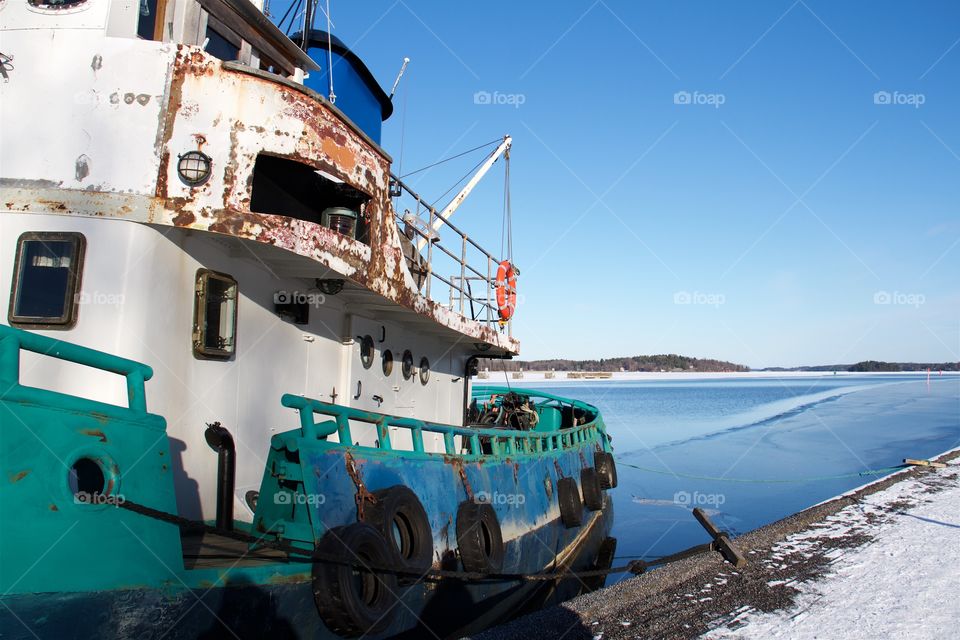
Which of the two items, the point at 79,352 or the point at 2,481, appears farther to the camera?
the point at 79,352

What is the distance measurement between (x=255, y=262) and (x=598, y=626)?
14.6 ft

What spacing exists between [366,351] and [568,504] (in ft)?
14.1

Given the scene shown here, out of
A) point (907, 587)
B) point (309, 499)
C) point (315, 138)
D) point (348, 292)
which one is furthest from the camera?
point (348, 292)

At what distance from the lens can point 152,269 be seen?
5.07 m

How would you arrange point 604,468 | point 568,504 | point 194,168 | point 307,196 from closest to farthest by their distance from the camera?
point 194,168
point 307,196
point 568,504
point 604,468

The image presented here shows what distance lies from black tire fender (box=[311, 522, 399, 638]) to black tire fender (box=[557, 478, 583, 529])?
5.48 m

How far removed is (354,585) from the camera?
4.77m

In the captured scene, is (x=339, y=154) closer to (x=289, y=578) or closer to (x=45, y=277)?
(x=45, y=277)

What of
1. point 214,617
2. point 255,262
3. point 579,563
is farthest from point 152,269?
point 579,563

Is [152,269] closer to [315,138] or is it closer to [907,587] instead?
[315,138]

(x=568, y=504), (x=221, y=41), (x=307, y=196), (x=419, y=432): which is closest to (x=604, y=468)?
(x=568, y=504)

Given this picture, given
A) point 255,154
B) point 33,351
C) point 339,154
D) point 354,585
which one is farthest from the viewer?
point 339,154

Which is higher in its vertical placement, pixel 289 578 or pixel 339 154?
pixel 339 154

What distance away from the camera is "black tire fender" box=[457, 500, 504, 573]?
6898 mm
